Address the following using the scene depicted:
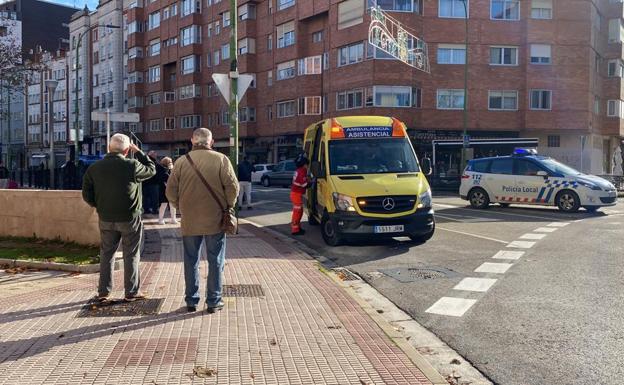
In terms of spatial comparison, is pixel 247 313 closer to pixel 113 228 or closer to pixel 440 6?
pixel 113 228

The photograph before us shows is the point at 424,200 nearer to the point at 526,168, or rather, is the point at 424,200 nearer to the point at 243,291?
the point at 243,291

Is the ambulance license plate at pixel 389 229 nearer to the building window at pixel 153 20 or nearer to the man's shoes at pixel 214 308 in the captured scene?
the man's shoes at pixel 214 308

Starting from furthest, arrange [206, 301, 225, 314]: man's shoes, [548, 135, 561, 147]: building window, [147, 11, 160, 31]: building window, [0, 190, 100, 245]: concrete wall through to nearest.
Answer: [147, 11, 160, 31]: building window → [548, 135, 561, 147]: building window → [0, 190, 100, 245]: concrete wall → [206, 301, 225, 314]: man's shoes

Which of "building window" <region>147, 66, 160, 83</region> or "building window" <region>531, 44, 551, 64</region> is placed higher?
"building window" <region>147, 66, 160, 83</region>

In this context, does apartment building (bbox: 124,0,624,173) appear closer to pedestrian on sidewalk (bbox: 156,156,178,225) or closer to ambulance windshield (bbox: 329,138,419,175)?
pedestrian on sidewalk (bbox: 156,156,178,225)

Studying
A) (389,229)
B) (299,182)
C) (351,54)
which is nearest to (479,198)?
(299,182)

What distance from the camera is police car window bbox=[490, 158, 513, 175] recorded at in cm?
1836

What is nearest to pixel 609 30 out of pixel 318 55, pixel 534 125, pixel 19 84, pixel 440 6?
pixel 534 125

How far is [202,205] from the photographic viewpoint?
6.05m

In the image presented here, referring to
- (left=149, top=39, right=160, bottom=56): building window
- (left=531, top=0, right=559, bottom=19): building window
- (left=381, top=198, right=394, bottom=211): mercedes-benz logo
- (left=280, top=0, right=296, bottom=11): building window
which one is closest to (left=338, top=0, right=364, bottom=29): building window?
(left=280, top=0, right=296, bottom=11): building window

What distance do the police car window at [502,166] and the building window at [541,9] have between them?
77.2 ft

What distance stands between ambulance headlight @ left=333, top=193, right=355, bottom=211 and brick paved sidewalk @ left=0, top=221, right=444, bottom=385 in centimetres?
288

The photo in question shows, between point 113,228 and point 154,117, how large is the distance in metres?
58.4

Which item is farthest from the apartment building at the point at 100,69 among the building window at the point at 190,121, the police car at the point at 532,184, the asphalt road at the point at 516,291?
the asphalt road at the point at 516,291
